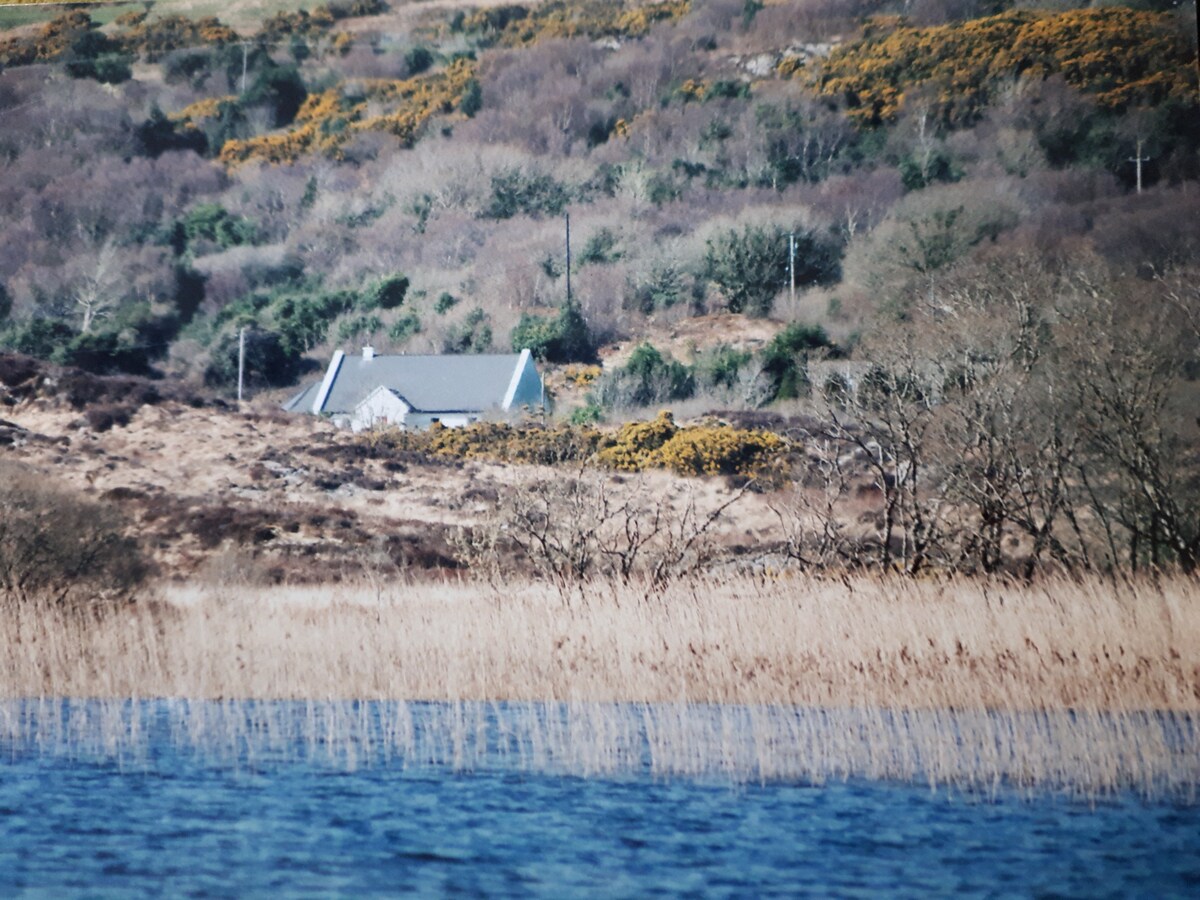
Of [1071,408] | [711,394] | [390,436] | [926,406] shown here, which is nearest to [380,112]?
[390,436]

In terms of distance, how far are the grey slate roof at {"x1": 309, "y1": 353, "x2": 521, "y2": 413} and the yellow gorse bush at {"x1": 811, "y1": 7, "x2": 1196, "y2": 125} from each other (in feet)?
14.9

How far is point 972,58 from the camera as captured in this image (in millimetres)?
14336

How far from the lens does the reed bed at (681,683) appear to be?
249 inches

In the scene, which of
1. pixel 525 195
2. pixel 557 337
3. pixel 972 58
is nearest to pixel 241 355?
pixel 557 337

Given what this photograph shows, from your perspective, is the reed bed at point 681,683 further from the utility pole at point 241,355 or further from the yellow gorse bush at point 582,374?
the utility pole at point 241,355

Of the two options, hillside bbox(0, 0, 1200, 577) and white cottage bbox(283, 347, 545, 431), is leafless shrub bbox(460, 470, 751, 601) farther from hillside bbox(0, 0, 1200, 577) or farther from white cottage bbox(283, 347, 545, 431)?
white cottage bbox(283, 347, 545, 431)

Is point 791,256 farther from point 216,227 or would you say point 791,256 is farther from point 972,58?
point 216,227

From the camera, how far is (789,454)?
12469 millimetres

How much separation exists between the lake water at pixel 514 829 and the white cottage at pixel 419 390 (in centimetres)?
634

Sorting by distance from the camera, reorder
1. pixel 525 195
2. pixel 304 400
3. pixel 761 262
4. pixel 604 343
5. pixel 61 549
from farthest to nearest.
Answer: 1. pixel 525 195
2. pixel 761 262
3. pixel 604 343
4. pixel 304 400
5. pixel 61 549

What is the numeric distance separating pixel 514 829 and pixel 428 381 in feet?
27.0

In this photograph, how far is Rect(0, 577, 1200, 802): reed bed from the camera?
632cm

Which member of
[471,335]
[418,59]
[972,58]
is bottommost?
[471,335]

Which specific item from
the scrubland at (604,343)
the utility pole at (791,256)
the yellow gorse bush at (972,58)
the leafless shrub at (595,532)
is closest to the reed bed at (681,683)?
the scrubland at (604,343)
